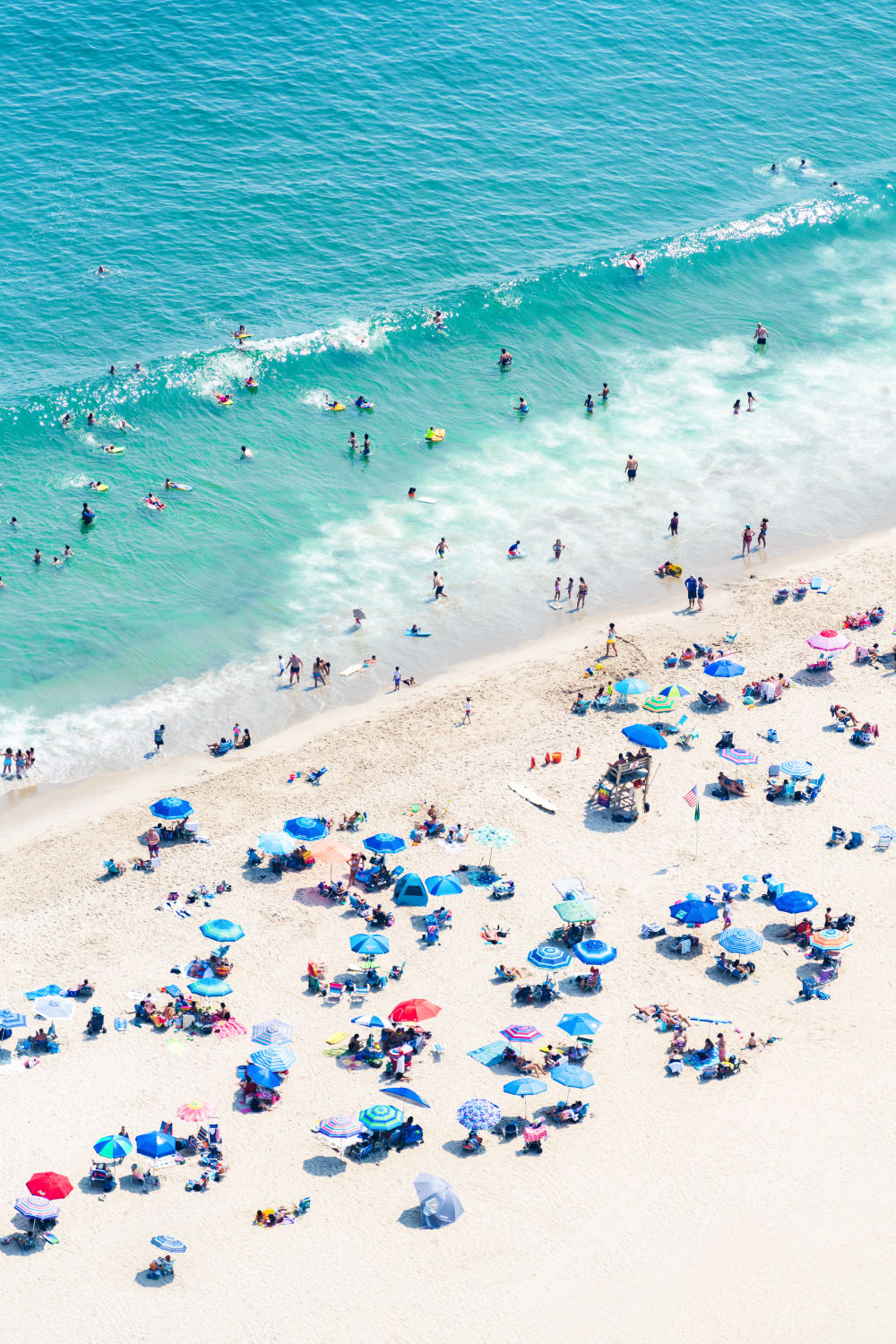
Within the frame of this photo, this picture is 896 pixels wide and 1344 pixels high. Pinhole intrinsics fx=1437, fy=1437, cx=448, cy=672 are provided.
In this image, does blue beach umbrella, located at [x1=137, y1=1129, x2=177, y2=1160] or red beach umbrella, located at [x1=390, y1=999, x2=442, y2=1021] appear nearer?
blue beach umbrella, located at [x1=137, y1=1129, x2=177, y2=1160]

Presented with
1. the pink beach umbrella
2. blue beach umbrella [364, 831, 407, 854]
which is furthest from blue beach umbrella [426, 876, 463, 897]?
the pink beach umbrella

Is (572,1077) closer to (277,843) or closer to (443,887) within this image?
(443,887)

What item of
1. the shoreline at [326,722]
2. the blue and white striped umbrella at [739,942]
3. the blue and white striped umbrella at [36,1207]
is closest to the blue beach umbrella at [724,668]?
the shoreline at [326,722]

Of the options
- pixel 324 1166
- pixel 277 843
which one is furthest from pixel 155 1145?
pixel 277 843

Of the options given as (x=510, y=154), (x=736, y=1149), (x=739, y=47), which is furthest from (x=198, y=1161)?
(x=739, y=47)

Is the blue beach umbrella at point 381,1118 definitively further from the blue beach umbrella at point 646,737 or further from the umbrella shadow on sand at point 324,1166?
the blue beach umbrella at point 646,737

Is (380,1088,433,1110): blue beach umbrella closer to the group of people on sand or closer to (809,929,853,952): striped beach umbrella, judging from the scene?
(809,929,853,952): striped beach umbrella
